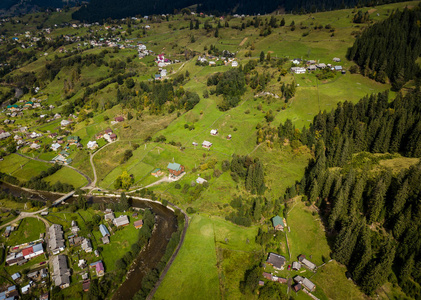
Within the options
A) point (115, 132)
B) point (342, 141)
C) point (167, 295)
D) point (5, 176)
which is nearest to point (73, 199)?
point (5, 176)

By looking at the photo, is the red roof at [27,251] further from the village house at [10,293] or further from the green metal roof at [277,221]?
the green metal roof at [277,221]

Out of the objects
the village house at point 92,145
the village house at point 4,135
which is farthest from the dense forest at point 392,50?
the village house at point 4,135

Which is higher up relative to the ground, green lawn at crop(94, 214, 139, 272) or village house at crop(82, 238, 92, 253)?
village house at crop(82, 238, 92, 253)

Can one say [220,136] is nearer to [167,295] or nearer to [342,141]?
[342,141]

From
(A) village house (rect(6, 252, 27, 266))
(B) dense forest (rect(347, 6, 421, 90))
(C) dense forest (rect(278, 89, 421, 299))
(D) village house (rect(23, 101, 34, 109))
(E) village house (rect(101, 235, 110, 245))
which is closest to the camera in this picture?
(C) dense forest (rect(278, 89, 421, 299))

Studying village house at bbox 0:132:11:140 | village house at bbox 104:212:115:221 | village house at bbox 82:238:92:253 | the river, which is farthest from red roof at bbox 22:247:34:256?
village house at bbox 0:132:11:140

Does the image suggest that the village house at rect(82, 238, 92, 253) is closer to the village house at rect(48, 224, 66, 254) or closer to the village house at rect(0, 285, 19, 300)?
the village house at rect(48, 224, 66, 254)
